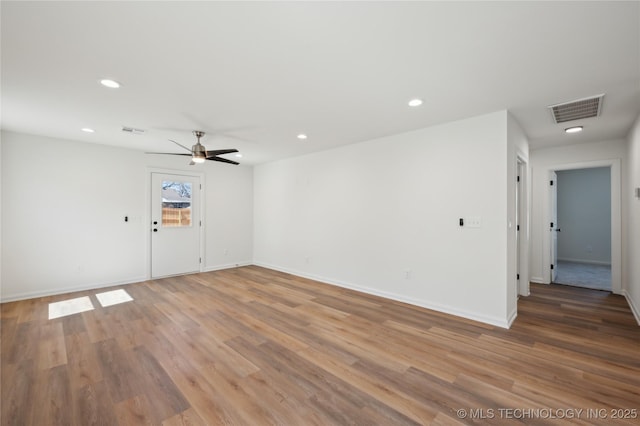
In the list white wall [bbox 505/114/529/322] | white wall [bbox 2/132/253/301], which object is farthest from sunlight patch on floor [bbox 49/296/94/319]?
white wall [bbox 505/114/529/322]

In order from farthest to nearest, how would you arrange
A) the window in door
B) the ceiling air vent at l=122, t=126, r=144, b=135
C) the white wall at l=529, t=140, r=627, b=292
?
the window in door
the white wall at l=529, t=140, r=627, b=292
the ceiling air vent at l=122, t=126, r=144, b=135

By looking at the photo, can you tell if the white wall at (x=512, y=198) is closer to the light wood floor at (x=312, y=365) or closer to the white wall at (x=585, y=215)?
the light wood floor at (x=312, y=365)

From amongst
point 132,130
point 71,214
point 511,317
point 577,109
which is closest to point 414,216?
point 511,317

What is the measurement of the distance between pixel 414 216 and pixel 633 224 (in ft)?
9.85

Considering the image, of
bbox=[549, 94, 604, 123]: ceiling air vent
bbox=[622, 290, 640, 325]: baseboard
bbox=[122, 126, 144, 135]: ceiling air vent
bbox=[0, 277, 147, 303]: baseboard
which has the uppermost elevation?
bbox=[122, 126, 144, 135]: ceiling air vent

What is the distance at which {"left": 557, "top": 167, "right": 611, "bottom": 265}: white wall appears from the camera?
705 centimetres

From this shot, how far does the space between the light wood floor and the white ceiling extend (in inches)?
103

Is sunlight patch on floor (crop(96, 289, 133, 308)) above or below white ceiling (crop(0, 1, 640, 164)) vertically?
below

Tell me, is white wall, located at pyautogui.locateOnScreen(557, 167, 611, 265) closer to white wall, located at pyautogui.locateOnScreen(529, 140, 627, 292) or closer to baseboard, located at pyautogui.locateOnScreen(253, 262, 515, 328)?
white wall, located at pyautogui.locateOnScreen(529, 140, 627, 292)

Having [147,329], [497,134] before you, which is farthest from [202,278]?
[497,134]

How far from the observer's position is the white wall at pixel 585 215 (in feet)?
23.1

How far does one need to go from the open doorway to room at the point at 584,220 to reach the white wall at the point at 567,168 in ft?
6.68

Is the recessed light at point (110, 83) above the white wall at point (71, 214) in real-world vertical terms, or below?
above

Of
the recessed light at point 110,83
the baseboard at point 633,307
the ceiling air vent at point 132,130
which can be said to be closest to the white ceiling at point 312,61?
the recessed light at point 110,83
